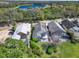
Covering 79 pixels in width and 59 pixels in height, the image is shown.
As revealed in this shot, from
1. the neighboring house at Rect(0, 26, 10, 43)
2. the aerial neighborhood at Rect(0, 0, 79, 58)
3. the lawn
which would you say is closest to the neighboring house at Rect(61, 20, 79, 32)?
the aerial neighborhood at Rect(0, 0, 79, 58)

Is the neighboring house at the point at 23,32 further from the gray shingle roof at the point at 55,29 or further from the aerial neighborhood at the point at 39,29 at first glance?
the gray shingle roof at the point at 55,29

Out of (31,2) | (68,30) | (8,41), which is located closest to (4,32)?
(8,41)

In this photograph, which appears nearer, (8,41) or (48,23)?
(8,41)

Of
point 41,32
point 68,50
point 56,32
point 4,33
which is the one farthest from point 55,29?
point 4,33

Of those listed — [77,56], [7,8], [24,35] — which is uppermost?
[7,8]

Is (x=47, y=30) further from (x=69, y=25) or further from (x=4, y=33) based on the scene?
(x=4, y=33)

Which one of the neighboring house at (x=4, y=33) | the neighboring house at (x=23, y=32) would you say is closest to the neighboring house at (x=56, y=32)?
the neighboring house at (x=23, y=32)

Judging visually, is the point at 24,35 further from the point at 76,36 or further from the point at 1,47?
the point at 76,36
